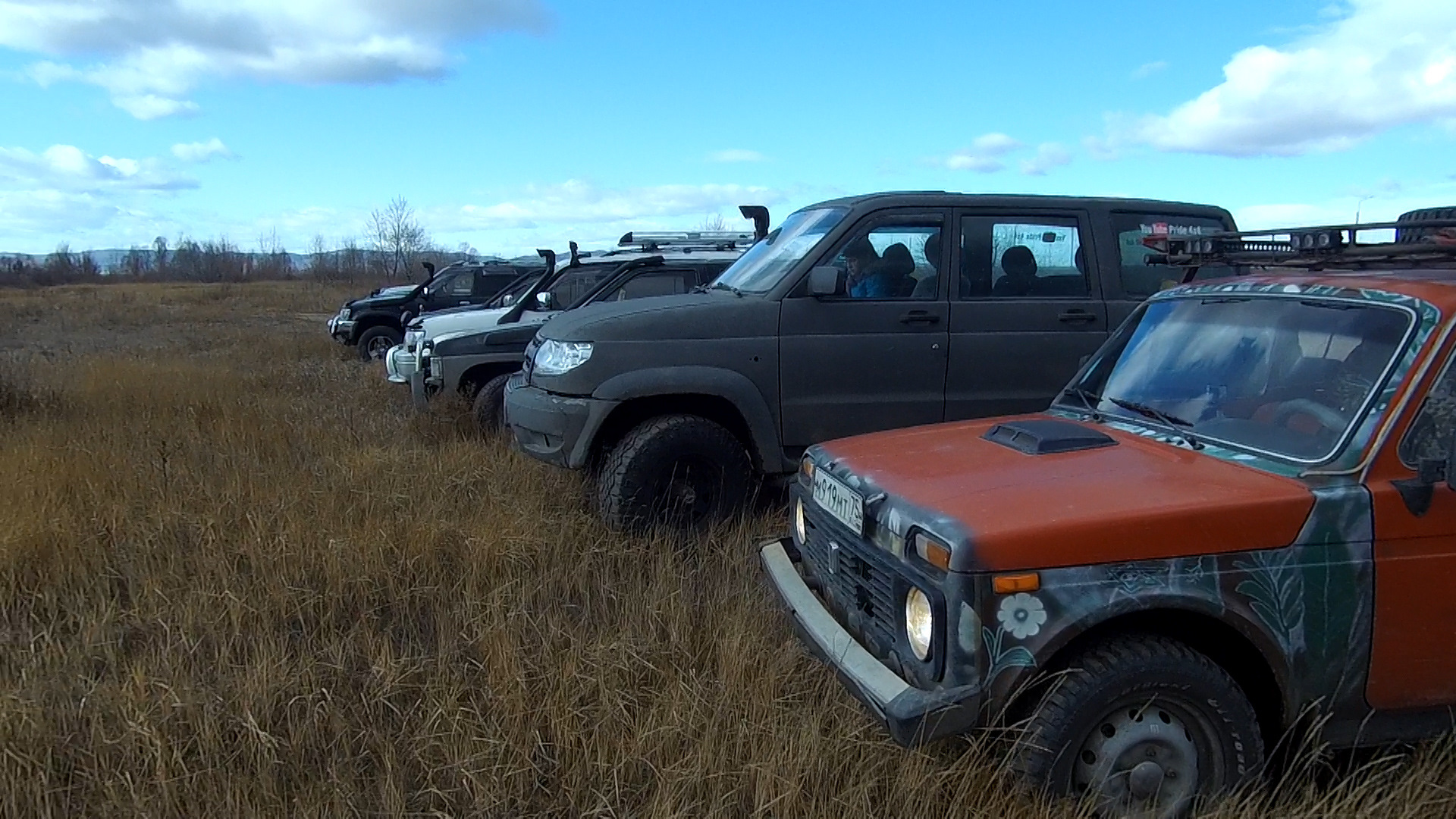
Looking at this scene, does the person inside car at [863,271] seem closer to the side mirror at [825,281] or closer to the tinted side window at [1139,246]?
the side mirror at [825,281]

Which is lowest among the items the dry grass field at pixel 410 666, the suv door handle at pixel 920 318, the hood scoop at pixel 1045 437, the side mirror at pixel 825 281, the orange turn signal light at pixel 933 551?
the dry grass field at pixel 410 666

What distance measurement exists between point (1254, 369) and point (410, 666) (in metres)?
3.13

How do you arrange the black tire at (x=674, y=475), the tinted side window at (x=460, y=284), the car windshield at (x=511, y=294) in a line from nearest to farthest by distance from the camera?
the black tire at (x=674, y=475)
the car windshield at (x=511, y=294)
the tinted side window at (x=460, y=284)

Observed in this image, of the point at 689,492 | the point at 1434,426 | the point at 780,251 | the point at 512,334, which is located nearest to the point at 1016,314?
the point at 780,251

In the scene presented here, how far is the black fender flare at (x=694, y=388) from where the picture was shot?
16.5ft

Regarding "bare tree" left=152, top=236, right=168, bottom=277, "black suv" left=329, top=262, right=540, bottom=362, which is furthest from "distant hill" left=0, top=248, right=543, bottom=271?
"black suv" left=329, top=262, right=540, bottom=362

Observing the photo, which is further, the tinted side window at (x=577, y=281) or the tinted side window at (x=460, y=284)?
the tinted side window at (x=460, y=284)

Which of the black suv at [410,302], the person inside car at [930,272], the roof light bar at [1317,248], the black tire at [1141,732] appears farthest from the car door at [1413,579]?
the black suv at [410,302]

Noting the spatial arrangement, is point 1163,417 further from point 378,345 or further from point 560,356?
point 378,345

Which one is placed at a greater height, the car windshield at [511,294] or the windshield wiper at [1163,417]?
the car windshield at [511,294]

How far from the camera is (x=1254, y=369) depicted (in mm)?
3184

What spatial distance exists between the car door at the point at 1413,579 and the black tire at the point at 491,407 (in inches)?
257

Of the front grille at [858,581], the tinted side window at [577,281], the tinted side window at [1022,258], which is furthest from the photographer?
the tinted side window at [577,281]

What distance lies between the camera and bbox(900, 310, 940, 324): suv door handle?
17.4 ft
